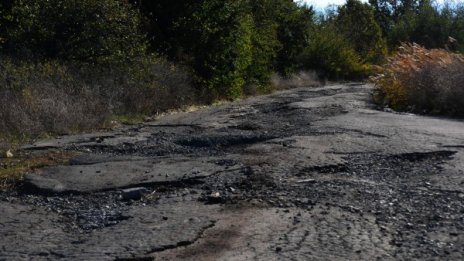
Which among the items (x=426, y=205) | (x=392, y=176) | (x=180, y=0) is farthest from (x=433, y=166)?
(x=180, y=0)

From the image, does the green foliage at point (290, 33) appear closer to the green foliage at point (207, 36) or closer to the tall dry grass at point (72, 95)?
the green foliage at point (207, 36)

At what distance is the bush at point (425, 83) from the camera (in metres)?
18.9

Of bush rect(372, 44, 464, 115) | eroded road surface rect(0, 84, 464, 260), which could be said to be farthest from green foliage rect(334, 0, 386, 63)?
eroded road surface rect(0, 84, 464, 260)

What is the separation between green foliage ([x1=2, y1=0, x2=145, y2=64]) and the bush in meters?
8.03

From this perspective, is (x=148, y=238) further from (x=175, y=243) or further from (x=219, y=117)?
(x=219, y=117)

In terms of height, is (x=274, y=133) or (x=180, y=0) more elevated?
(x=180, y=0)

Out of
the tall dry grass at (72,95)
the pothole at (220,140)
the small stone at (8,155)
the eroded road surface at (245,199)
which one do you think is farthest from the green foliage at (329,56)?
the small stone at (8,155)

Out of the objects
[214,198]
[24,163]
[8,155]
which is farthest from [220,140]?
[214,198]

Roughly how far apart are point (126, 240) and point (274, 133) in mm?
Answer: 6995

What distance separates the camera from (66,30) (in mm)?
18219

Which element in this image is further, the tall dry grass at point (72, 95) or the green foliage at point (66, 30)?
the green foliage at point (66, 30)

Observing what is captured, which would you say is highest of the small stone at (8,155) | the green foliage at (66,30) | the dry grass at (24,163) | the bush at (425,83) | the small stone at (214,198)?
the green foliage at (66,30)

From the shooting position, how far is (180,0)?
953 inches

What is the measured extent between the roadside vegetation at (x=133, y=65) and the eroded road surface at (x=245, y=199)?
2546 millimetres
